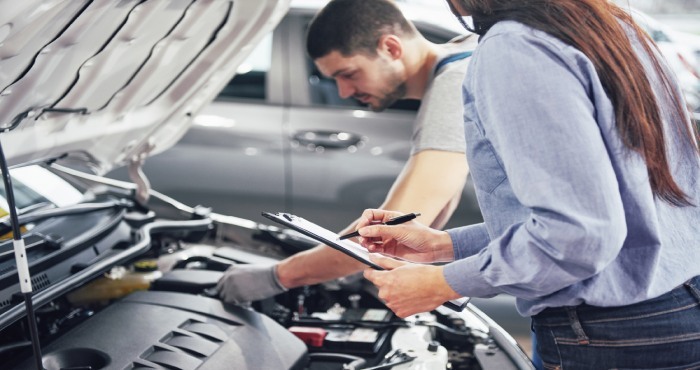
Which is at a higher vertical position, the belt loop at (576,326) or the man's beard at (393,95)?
the man's beard at (393,95)

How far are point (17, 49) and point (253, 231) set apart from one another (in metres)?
1.14

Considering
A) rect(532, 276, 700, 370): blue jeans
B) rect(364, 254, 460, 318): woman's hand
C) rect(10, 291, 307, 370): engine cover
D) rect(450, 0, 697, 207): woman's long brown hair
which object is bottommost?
rect(10, 291, 307, 370): engine cover

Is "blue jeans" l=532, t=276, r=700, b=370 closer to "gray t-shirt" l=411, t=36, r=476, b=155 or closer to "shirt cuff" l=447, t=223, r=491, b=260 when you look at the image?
"shirt cuff" l=447, t=223, r=491, b=260

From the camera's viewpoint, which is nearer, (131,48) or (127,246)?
(131,48)

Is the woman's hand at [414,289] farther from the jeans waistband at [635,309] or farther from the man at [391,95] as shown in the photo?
the man at [391,95]

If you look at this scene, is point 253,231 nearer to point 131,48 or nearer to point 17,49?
point 131,48

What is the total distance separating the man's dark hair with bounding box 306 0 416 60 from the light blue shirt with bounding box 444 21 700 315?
2.77 feet

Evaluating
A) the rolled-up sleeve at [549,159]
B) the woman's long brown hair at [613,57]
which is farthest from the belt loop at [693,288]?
the rolled-up sleeve at [549,159]

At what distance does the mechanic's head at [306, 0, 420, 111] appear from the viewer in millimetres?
1934

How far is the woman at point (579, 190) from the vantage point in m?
0.98

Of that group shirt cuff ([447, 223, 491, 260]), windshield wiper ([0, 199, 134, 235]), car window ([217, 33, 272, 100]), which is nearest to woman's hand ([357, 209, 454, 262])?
shirt cuff ([447, 223, 491, 260])

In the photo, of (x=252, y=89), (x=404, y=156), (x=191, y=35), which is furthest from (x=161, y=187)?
(x=191, y=35)

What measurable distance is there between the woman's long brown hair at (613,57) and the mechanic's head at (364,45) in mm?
795

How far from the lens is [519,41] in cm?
103
